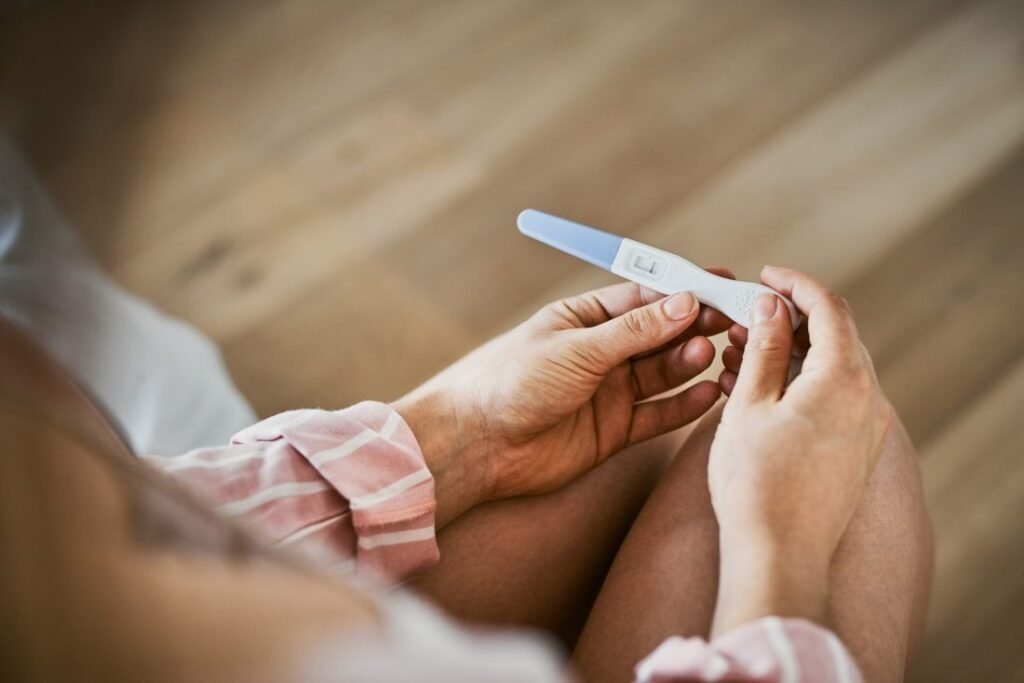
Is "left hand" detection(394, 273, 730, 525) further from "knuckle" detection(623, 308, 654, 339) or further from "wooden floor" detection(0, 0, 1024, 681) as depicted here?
"wooden floor" detection(0, 0, 1024, 681)

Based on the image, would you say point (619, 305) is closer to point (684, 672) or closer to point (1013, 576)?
point (684, 672)

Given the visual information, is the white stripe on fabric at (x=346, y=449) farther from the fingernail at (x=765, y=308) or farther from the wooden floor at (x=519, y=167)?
the wooden floor at (x=519, y=167)

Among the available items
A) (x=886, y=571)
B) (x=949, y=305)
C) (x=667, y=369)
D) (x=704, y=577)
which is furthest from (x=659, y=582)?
(x=949, y=305)

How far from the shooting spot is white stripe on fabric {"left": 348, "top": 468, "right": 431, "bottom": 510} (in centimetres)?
61

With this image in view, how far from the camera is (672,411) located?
78 cm

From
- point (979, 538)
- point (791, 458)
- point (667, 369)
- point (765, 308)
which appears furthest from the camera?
point (979, 538)

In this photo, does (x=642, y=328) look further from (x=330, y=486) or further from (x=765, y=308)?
(x=330, y=486)

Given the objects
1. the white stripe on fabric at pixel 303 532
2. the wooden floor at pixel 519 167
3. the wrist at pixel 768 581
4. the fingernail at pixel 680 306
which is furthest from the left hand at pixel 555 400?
the wooden floor at pixel 519 167

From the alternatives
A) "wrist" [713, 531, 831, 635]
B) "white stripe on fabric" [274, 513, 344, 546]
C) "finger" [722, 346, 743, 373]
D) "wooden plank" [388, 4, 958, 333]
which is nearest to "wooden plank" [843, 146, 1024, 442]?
"wooden plank" [388, 4, 958, 333]

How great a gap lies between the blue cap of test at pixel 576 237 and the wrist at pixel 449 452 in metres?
0.17

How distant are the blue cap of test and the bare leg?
0.60ft

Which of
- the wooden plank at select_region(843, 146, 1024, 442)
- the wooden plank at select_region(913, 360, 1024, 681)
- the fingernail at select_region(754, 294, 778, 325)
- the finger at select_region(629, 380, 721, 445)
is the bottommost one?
the wooden plank at select_region(913, 360, 1024, 681)

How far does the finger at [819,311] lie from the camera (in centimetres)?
65

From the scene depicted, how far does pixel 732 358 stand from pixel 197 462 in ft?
1.41
